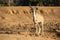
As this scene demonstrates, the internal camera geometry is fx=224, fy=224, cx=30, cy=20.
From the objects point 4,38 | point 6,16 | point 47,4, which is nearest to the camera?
point 4,38

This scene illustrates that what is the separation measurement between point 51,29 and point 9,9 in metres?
7.16

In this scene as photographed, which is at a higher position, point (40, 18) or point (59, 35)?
point (40, 18)

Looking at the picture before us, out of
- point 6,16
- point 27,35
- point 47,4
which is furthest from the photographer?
point 47,4

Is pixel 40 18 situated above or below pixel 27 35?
above

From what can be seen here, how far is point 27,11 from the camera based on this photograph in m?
21.7

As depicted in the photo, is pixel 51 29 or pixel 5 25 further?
pixel 5 25

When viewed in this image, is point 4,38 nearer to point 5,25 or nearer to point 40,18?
point 40,18

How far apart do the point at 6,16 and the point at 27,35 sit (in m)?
7.88

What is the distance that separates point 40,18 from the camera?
48.7 feet

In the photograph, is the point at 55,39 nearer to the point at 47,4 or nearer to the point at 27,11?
the point at 27,11

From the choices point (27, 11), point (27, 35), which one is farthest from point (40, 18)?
point (27, 11)

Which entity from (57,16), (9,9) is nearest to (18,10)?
(9,9)

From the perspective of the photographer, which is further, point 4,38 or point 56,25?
point 56,25

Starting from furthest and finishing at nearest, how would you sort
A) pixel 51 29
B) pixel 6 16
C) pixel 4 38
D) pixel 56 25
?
pixel 6 16, pixel 56 25, pixel 51 29, pixel 4 38
